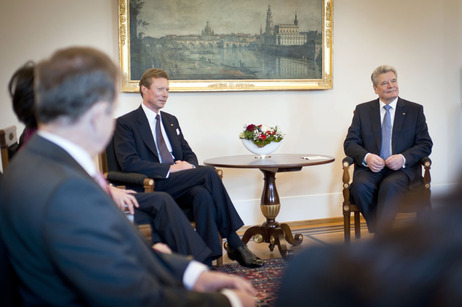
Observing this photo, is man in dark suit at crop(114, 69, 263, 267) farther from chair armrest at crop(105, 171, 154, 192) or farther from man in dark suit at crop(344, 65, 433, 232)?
man in dark suit at crop(344, 65, 433, 232)

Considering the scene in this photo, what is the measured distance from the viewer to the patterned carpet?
3.70 m

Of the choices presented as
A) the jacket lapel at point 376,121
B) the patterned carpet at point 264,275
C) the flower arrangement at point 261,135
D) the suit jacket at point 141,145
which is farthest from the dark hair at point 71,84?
the jacket lapel at point 376,121

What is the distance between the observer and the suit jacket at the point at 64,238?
51.8 inches

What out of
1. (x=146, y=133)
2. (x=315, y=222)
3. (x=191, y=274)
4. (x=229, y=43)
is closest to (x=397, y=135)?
(x=315, y=222)

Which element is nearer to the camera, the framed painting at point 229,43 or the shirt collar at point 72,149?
the shirt collar at point 72,149

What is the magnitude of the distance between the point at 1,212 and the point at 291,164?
3219mm

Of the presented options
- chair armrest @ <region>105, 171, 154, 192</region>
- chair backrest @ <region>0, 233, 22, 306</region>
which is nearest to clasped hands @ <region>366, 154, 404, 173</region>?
chair armrest @ <region>105, 171, 154, 192</region>

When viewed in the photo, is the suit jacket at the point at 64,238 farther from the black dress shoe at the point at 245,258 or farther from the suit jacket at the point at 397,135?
the suit jacket at the point at 397,135

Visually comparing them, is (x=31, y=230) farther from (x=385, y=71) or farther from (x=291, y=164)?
(x=385, y=71)

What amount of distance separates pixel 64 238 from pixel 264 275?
3.12 metres

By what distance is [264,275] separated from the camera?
13.9ft

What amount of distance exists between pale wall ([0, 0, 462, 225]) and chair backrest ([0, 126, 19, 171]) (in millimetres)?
2219

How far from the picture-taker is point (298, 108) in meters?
6.24

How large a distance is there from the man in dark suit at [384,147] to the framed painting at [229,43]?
3.75 feet
